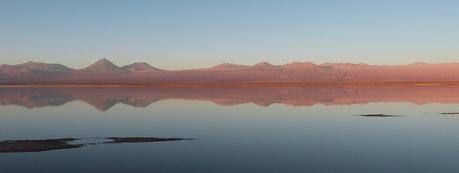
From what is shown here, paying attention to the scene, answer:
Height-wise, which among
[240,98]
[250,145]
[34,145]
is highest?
[240,98]

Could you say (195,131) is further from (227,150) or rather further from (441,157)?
(441,157)

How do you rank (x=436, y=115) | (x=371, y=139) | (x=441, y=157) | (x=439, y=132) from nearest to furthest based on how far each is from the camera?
(x=441, y=157) < (x=371, y=139) < (x=439, y=132) < (x=436, y=115)

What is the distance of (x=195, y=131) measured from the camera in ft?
86.8

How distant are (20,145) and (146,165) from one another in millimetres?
6802

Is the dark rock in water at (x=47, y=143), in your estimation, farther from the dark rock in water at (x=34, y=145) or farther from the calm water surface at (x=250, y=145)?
the calm water surface at (x=250, y=145)

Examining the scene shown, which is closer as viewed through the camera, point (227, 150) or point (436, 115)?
point (227, 150)

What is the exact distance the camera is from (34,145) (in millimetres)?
20953

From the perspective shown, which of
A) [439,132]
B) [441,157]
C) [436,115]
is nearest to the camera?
[441,157]

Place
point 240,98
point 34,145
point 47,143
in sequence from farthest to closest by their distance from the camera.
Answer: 1. point 240,98
2. point 47,143
3. point 34,145

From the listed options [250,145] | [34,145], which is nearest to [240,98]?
[250,145]

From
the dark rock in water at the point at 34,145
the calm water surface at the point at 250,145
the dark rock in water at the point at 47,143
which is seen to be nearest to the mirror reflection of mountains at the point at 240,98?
the calm water surface at the point at 250,145

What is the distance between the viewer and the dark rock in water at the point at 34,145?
19831 millimetres

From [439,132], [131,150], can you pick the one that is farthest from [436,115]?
[131,150]

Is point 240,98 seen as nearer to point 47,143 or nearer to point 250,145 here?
point 250,145
